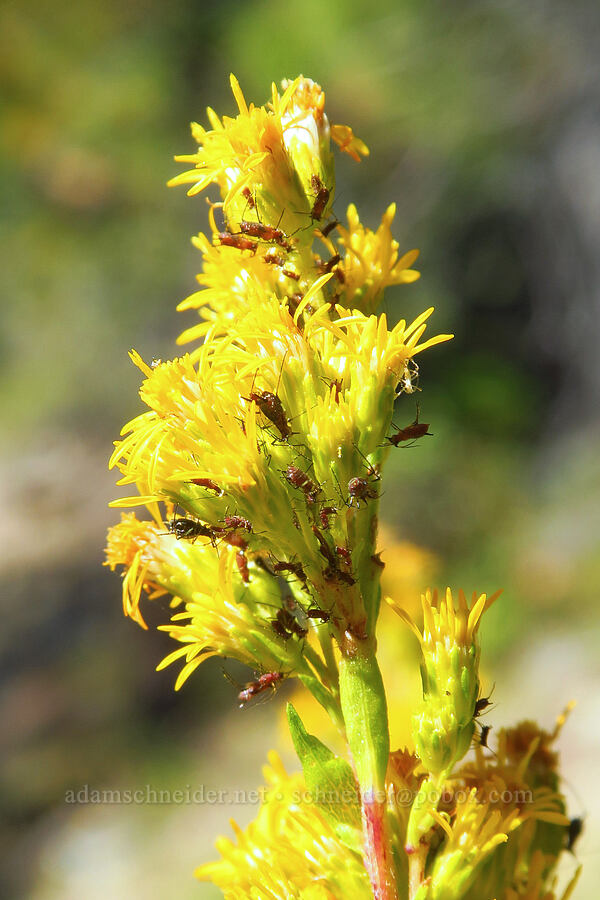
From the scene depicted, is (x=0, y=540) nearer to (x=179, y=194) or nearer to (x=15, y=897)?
(x=15, y=897)

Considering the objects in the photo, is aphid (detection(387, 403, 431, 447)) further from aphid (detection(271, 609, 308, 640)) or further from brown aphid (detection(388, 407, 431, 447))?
aphid (detection(271, 609, 308, 640))

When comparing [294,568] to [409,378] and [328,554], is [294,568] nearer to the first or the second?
Answer: [328,554]

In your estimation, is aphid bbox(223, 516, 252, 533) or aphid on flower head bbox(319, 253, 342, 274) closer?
aphid bbox(223, 516, 252, 533)

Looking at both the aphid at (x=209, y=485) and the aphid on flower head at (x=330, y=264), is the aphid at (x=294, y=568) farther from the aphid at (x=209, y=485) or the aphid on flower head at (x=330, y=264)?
the aphid on flower head at (x=330, y=264)

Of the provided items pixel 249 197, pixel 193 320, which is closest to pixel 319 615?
pixel 249 197

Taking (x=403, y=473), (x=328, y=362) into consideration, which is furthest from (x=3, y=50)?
(x=328, y=362)

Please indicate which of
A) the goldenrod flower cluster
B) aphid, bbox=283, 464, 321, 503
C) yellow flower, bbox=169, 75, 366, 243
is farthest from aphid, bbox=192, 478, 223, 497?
yellow flower, bbox=169, 75, 366, 243

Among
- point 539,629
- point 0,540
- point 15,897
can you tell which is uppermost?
point 0,540
